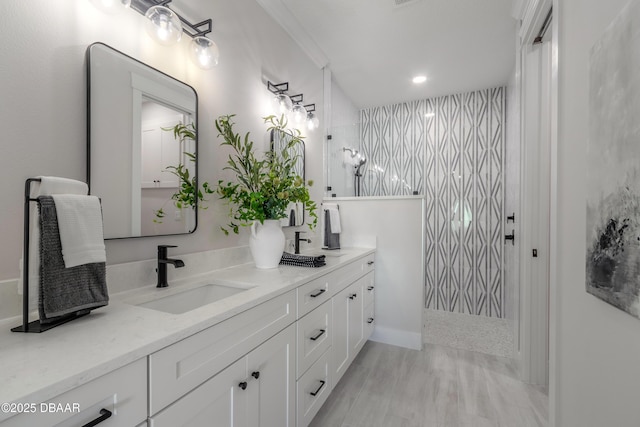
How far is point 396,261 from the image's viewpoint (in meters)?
2.52

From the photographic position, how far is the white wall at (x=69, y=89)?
0.83 metres

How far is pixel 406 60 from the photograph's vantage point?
267 centimetres

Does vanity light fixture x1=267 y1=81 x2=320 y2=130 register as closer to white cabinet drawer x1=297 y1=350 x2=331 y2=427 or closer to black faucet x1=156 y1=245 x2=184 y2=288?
black faucet x1=156 y1=245 x2=184 y2=288

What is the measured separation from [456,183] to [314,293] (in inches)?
107

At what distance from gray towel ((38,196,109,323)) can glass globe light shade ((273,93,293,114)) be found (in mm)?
1541

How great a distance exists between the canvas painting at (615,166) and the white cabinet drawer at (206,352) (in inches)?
40.2

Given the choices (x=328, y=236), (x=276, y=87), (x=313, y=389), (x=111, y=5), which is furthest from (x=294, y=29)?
(x=313, y=389)

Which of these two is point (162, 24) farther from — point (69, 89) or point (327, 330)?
point (327, 330)

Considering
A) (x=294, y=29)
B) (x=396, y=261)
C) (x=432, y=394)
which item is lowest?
(x=432, y=394)

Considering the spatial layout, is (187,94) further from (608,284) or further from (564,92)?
(608,284)

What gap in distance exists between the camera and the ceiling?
2018 millimetres

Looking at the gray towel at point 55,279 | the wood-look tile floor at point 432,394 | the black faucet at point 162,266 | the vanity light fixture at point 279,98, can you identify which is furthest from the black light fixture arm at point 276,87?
the wood-look tile floor at point 432,394

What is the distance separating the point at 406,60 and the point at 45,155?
2746 millimetres

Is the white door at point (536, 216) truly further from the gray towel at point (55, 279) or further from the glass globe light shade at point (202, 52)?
the gray towel at point (55, 279)
